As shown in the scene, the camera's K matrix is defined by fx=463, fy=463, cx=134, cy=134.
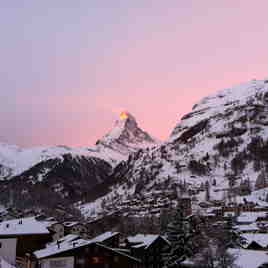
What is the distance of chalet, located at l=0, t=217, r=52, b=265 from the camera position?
2889 inches

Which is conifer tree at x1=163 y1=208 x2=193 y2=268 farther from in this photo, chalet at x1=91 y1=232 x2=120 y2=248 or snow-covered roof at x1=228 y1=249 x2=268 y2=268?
chalet at x1=91 y1=232 x2=120 y2=248

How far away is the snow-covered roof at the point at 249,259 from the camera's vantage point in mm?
52094

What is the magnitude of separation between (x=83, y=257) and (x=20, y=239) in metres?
21.2

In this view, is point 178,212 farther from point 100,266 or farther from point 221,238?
point 100,266

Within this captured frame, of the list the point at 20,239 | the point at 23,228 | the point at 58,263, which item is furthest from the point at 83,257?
the point at 23,228

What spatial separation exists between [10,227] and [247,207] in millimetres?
129806

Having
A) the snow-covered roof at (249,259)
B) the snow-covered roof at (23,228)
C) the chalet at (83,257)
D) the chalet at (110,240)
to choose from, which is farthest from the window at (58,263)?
the snow-covered roof at (249,259)

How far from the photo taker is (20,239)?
2940 inches

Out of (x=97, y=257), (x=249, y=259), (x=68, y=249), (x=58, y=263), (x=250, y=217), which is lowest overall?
(x=250, y=217)

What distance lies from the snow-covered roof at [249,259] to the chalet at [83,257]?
1399 centimetres

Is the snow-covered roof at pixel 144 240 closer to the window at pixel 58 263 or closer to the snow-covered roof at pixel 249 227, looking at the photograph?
the window at pixel 58 263

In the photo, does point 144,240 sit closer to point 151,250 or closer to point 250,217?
point 151,250

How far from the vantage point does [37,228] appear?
79.8 meters

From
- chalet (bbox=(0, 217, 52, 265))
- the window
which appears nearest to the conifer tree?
the window
